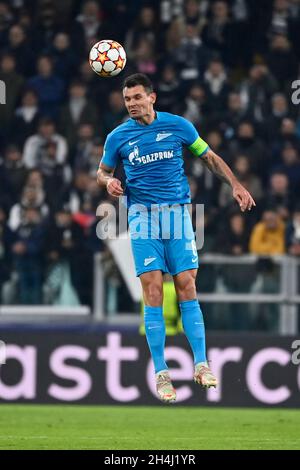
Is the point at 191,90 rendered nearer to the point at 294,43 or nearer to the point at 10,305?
the point at 294,43

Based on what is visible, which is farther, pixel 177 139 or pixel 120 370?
pixel 120 370

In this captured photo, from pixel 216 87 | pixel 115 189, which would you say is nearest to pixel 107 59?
pixel 115 189

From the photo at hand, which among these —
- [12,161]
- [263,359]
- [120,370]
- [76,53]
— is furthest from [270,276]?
[76,53]

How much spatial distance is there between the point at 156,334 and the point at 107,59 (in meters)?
2.32

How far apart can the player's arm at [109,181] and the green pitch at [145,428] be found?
1.95m

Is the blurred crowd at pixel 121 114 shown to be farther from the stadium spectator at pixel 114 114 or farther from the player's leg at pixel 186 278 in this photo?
the player's leg at pixel 186 278

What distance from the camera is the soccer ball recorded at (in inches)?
429

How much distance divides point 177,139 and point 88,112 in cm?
738

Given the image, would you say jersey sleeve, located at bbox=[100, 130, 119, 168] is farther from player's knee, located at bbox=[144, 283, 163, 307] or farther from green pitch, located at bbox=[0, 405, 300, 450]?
green pitch, located at bbox=[0, 405, 300, 450]

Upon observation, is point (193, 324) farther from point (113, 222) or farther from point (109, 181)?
point (113, 222)

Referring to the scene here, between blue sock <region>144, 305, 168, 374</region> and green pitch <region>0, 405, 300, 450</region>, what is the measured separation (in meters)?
0.65

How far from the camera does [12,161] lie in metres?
17.2

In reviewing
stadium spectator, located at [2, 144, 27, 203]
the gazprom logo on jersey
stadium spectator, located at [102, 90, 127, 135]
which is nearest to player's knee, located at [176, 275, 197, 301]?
the gazprom logo on jersey

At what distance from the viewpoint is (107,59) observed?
35.8 feet
